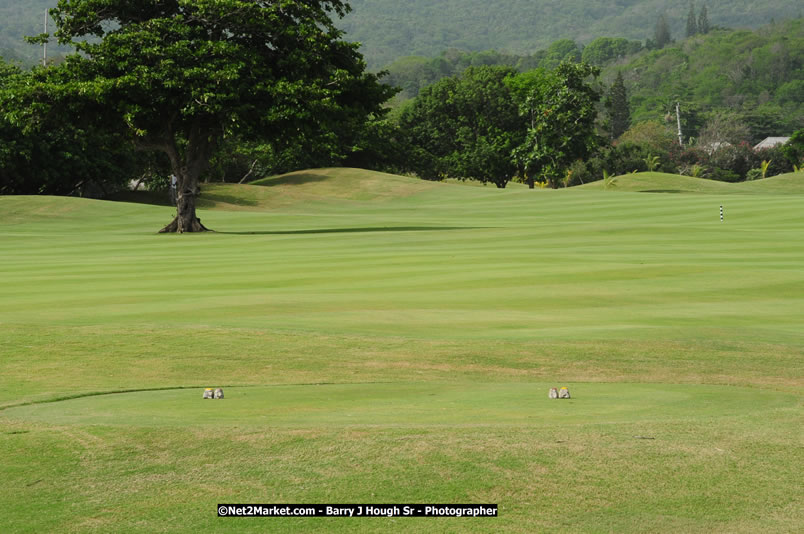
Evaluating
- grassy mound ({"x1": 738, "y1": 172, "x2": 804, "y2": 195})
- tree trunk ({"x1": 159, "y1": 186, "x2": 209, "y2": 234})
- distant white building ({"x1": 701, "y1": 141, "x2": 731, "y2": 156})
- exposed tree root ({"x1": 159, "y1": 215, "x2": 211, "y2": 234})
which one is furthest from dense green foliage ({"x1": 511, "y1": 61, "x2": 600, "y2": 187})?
distant white building ({"x1": 701, "y1": 141, "x2": 731, "y2": 156})

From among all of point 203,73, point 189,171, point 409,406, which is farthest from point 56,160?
point 409,406

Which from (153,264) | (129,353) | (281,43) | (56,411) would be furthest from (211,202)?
(56,411)

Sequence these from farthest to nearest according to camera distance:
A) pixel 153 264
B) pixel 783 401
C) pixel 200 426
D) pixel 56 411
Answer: pixel 153 264, pixel 783 401, pixel 56 411, pixel 200 426

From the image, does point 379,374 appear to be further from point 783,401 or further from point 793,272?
point 793,272

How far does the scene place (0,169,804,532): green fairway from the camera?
6.33m

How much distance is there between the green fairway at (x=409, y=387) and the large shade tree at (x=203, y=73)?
11190mm

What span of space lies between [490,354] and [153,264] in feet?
55.1

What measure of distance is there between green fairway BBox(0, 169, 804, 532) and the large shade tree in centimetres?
1119

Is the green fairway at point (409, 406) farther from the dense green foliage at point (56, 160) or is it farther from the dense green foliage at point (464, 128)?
the dense green foliage at point (464, 128)

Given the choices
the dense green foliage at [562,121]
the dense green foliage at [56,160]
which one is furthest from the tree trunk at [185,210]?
the dense green foliage at [562,121]

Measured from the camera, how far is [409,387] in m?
11.2

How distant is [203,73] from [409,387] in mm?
32395

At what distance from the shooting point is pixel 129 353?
13891mm

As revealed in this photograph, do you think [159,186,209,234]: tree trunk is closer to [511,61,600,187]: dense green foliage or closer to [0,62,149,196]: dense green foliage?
[0,62,149,196]: dense green foliage
